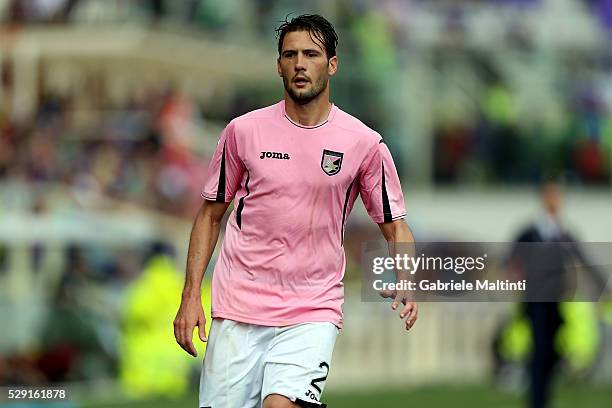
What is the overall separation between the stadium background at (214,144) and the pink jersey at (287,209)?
1005cm

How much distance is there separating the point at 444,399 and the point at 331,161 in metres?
11.2

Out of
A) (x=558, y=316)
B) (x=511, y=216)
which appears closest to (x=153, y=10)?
(x=511, y=216)

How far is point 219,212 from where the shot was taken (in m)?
7.50

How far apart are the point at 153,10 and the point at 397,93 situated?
23.7ft

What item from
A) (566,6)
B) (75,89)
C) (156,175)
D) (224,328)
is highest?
(566,6)

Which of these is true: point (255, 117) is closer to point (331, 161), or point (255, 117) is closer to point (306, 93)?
point (306, 93)

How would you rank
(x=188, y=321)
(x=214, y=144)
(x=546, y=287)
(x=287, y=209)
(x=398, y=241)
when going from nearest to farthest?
(x=287, y=209)
(x=188, y=321)
(x=398, y=241)
(x=546, y=287)
(x=214, y=144)

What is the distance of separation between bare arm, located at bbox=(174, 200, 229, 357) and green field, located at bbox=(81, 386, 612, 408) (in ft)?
29.8

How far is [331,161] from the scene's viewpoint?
7207 mm

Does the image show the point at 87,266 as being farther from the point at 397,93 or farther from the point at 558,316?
the point at 397,93

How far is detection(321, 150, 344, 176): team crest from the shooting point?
23.6 ft

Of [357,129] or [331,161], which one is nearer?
[331,161]

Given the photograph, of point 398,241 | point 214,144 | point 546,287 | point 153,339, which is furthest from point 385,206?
point 214,144

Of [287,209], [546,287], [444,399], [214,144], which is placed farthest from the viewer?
[214,144]
